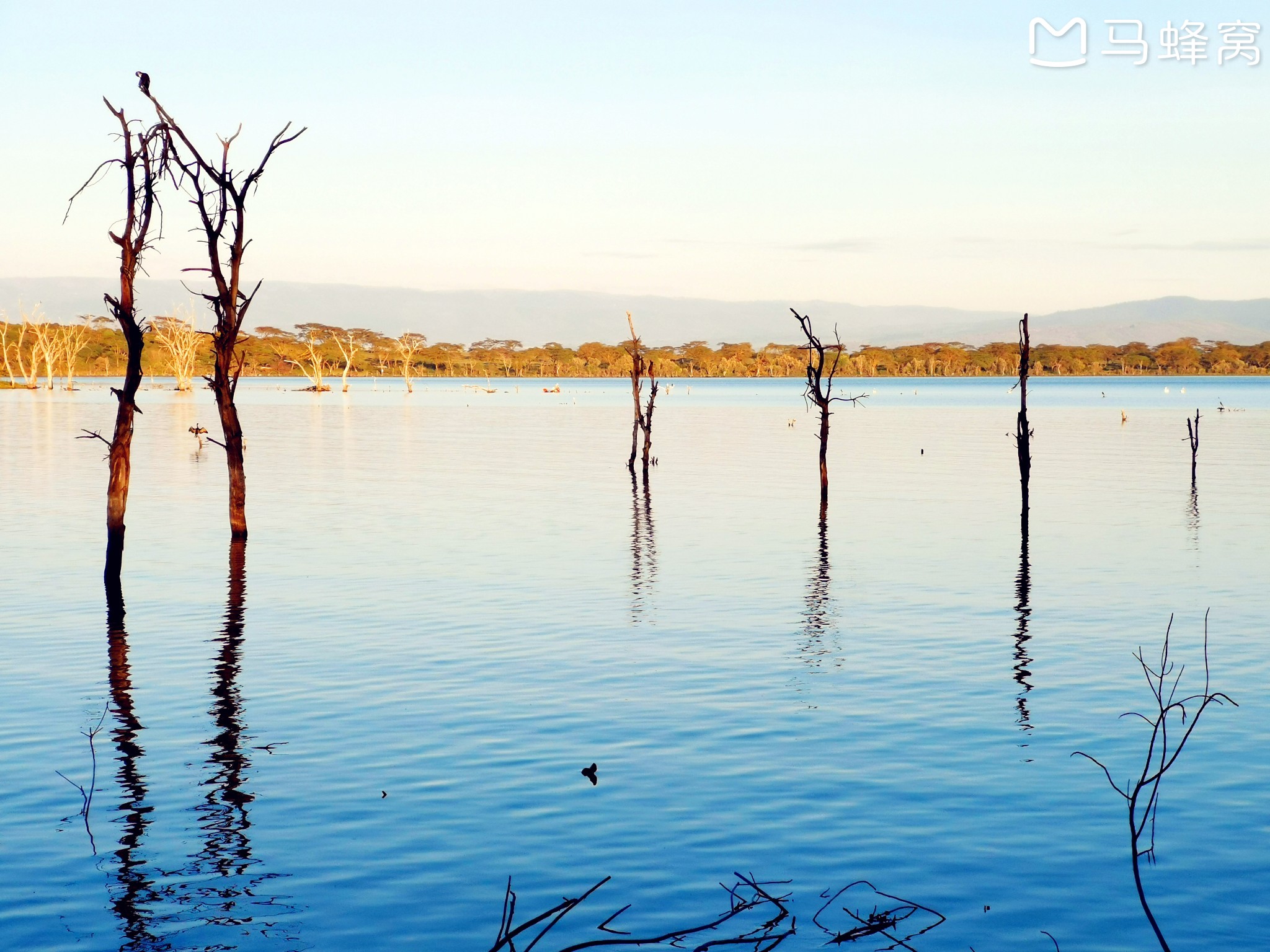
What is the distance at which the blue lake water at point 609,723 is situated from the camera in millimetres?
10016

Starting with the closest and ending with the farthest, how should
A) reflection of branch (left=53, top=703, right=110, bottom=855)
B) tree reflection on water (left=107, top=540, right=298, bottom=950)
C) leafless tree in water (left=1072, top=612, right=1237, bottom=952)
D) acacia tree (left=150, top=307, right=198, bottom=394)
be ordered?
1. tree reflection on water (left=107, top=540, right=298, bottom=950)
2. leafless tree in water (left=1072, top=612, right=1237, bottom=952)
3. reflection of branch (left=53, top=703, right=110, bottom=855)
4. acacia tree (left=150, top=307, right=198, bottom=394)

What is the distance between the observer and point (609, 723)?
50.7ft

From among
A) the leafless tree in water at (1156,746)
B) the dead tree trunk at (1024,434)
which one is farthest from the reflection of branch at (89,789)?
the dead tree trunk at (1024,434)

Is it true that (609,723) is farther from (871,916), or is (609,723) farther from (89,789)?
(871,916)

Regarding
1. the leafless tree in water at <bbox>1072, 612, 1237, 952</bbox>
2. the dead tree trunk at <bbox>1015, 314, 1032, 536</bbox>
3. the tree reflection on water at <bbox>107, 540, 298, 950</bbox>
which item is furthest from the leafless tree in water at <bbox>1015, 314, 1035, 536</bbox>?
the tree reflection on water at <bbox>107, 540, 298, 950</bbox>

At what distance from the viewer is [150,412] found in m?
119

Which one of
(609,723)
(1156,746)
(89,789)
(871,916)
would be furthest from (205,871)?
(1156,746)

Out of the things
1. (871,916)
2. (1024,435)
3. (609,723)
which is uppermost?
(1024,435)

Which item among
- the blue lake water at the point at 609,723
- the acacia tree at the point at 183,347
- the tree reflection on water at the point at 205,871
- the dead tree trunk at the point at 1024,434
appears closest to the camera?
the tree reflection on water at the point at 205,871

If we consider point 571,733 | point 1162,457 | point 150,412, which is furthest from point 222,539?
point 150,412

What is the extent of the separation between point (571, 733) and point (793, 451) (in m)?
61.7

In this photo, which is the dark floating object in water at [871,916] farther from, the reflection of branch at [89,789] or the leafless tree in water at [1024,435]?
the leafless tree in water at [1024,435]

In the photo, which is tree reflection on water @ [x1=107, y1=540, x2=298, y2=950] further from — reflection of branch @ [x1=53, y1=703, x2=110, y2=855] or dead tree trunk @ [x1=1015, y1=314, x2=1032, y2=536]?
dead tree trunk @ [x1=1015, y1=314, x2=1032, y2=536]

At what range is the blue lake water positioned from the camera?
A: 1002 centimetres
